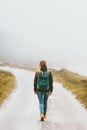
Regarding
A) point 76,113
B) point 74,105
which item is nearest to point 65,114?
point 76,113

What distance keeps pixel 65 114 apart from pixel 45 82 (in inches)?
123

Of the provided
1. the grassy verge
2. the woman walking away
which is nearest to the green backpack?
the woman walking away

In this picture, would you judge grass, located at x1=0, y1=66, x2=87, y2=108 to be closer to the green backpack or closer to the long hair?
the green backpack

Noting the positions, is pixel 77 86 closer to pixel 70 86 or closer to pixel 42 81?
pixel 70 86

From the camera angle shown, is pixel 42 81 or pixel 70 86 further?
pixel 70 86

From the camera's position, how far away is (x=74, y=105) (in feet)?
76.8

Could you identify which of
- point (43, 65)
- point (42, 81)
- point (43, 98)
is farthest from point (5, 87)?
point (43, 65)

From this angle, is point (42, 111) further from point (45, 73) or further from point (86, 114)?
point (86, 114)

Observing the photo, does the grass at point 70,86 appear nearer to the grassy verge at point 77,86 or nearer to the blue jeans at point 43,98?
the grassy verge at point 77,86

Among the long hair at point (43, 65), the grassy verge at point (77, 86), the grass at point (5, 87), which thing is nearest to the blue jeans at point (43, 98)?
the long hair at point (43, 65)

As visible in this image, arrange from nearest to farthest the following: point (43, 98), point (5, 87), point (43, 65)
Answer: point (43, 65) < point (43, 98) < point (5, 87)

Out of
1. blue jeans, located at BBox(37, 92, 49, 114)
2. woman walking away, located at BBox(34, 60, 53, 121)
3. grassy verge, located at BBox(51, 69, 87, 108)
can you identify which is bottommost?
grassy verge, located at BBox(51, 69, 87, 108)

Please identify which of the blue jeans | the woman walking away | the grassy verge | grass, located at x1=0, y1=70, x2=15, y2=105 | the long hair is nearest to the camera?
the long hair

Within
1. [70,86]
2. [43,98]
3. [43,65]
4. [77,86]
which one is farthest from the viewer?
[77,86]
